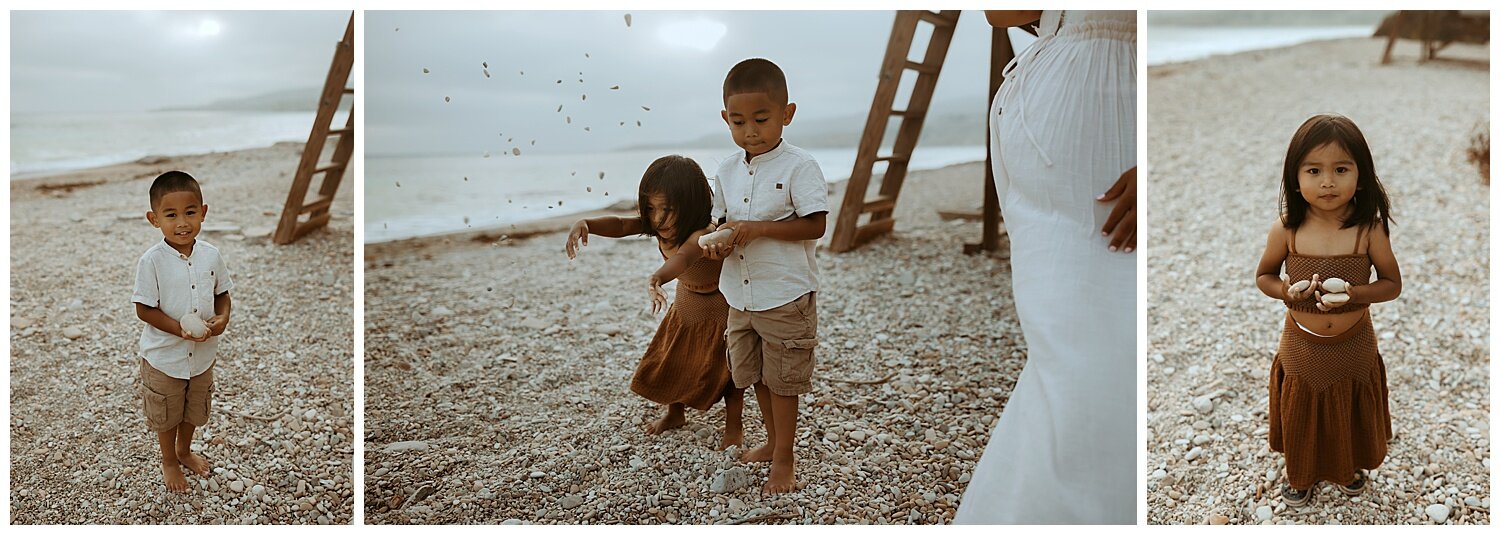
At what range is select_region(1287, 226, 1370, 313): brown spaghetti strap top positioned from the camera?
2.46 metres

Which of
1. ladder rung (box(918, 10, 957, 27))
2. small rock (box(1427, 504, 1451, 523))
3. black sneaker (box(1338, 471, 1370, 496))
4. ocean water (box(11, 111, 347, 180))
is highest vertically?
ladder rung (box(918, 10, 957, 27))

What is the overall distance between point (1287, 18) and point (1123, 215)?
5.98 meters

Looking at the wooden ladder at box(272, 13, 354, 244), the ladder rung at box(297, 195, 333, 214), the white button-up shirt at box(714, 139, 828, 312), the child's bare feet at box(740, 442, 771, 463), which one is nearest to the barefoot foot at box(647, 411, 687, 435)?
the child's bare feet at box(740, 442, 771, 463)

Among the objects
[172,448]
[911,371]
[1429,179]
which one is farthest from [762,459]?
[1429,179]

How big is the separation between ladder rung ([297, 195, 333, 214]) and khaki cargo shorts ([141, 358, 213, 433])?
5.58 feet

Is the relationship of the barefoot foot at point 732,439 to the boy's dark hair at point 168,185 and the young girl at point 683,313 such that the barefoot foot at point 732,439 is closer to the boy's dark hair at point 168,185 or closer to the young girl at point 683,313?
the young girl at point 683,313

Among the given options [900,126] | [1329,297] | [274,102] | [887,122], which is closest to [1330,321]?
[1329,297]

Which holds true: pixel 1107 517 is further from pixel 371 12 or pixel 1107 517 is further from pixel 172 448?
pixel 371 12

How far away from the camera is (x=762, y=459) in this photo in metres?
2.98

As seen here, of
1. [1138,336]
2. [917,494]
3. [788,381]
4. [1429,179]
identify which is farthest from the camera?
[1429,179]

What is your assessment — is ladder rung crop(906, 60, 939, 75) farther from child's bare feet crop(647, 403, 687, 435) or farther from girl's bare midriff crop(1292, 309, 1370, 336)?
girl's bare midriff crop(1292, 309, 1370, 336)

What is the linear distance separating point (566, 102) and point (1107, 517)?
2416 mm

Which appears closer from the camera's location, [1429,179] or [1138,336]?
[1138,336]

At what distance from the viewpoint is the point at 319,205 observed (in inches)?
177
